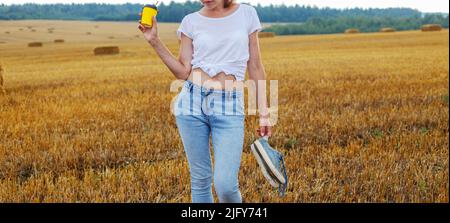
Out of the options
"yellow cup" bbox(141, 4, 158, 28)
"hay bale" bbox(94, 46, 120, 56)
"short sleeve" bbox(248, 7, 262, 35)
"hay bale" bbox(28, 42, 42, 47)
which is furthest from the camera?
"hay bale" bbox(28, 42, 42, 47)

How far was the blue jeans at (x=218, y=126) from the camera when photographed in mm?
3270

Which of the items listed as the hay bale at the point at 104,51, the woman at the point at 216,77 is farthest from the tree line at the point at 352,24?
the woman at the point at 216,77

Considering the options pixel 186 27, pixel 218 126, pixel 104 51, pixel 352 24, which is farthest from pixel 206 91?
pixel 352 24

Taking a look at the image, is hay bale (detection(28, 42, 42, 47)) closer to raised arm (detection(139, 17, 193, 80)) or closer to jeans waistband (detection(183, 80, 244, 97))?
raised arm (detection(139, 17, 193, 80))

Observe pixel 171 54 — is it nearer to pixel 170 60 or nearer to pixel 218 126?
pixel 170 60

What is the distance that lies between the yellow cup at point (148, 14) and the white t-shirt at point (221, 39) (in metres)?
0.26

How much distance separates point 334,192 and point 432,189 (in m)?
0.86

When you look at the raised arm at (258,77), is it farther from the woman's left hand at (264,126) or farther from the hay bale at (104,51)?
the hay bale at (104,51)

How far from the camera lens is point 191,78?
11.0ft

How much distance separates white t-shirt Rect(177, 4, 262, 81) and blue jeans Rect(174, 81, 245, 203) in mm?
142

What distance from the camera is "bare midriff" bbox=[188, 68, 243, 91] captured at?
3289 millimetres

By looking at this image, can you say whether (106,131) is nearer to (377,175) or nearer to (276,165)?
(377,175)

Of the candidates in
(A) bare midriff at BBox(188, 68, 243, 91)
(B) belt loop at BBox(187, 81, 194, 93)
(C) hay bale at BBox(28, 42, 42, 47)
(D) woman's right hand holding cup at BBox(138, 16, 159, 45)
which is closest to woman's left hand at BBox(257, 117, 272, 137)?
(A) bare midriff at BBox(188, 68, 243, 91)

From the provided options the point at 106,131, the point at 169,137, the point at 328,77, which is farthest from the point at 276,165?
the point at 328,77
